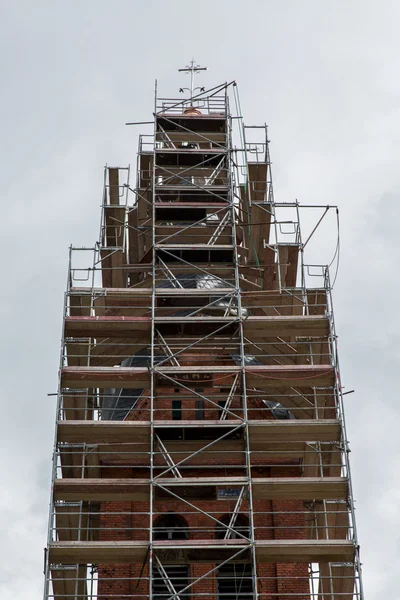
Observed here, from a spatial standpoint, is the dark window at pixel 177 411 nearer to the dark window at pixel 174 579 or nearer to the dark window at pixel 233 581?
the dark window at pixel 174 579

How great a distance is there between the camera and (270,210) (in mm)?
36188

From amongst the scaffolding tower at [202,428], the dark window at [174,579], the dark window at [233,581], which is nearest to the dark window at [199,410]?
the scaffolding tower at [202,428]

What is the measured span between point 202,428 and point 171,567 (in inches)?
143

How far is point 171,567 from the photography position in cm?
2969

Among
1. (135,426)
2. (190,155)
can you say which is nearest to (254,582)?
(135,426)

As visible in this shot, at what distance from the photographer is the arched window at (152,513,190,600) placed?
2847 cm

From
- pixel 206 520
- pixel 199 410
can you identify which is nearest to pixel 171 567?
pixel 206 520

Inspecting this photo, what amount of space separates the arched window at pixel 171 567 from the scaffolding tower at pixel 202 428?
0.26 ft

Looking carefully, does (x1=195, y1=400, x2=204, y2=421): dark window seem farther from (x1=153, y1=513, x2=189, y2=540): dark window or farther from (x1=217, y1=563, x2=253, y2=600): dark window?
(x1=217, y1=563, x2=253, y2=600): dark window

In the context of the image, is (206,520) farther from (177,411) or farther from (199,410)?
(177,411)

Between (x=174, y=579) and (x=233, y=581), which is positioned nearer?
(x=174, y=579)

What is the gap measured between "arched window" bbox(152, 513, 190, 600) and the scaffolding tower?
0.08 m

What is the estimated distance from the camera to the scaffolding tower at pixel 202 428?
27.1 meters

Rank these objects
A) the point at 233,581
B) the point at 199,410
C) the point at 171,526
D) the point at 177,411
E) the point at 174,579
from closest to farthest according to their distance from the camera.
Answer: the point at 174,579
the point at 233,581
the point at 171,526
the point at 199,410
the point at 177,411
